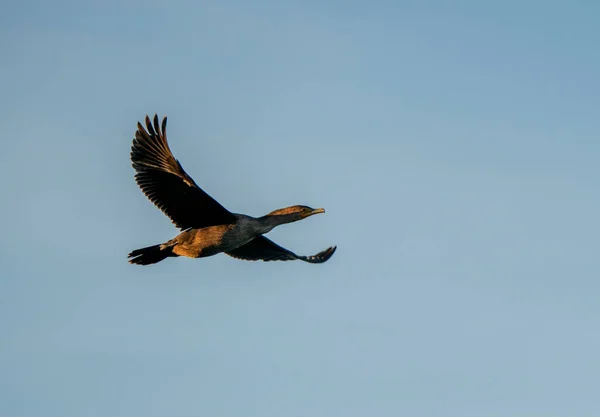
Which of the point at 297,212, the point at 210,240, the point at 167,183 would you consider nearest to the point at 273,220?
→ the point at 297,212

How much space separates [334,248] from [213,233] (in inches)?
184

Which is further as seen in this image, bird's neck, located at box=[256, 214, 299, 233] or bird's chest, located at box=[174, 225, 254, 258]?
bird's neck, located at box=[256, 214, 299, 233]

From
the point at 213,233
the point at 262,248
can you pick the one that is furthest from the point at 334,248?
the point at 213,233

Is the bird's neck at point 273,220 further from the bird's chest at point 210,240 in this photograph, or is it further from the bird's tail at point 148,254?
the bird's tail at point 148,254

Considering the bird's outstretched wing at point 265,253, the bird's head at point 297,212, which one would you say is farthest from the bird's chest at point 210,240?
the bird's outstretched wing at point 265,253

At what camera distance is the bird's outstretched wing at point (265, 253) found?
99.2ft

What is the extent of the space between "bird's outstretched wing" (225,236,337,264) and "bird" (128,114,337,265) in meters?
2.13

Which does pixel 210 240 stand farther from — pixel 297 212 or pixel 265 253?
pixel 265 253

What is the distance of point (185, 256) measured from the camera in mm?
28047

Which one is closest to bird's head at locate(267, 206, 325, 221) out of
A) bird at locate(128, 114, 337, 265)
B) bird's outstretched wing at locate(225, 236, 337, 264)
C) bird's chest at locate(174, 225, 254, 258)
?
bird at locate(128, 114, 337, 265)

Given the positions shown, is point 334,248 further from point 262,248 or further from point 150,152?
point 150,152

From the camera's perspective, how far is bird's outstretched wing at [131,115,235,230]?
2750 centimetres

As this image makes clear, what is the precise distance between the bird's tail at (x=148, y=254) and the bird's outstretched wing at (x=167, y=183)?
0.80m

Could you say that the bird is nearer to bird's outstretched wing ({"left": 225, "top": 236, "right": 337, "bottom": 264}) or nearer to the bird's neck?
→ the bird's neck
